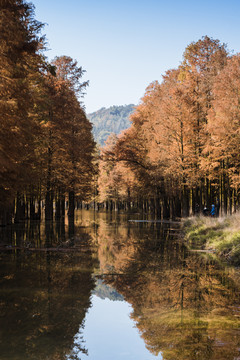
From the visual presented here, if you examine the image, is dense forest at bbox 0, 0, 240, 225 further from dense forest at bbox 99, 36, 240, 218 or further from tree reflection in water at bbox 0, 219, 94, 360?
tree reflection in water at bbox 0, 219, 94, 360

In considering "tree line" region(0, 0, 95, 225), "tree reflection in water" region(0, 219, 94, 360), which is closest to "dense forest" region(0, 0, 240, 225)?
"tree line" region(0, 0, 95, 225)

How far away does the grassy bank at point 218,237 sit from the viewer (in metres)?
13.5

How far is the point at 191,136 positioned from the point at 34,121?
14523 millimetres

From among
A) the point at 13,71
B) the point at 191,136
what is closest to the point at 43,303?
the point at 13,71

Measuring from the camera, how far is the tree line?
13.0 m

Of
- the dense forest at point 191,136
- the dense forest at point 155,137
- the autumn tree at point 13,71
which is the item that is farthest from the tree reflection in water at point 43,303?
the dense forest at point 191,136

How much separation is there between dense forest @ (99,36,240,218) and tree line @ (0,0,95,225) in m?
6.16

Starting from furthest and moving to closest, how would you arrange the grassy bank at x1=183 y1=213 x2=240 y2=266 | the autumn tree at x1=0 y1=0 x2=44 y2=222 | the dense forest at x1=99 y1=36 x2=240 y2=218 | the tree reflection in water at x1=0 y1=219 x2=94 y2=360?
the dense forest at x1=99 y1=36 x2=240 y2=218 → the grassy bank at x1=183 y1=213 x2=240 y2=266 → the autumn tree at x1=0 y1=0 x2=44 y2=222 → the tree reflection in water at x1=0 y1=219 x2=94 y2=360

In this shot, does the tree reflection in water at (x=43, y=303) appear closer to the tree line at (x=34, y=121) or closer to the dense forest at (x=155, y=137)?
the tree line at (x=34, y=121)

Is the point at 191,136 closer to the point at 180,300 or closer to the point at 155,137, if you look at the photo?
the point at 155,137

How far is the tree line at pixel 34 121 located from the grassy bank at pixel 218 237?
866 cm

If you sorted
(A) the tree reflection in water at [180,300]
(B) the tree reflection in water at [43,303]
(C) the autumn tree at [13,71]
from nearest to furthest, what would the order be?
(B) the tree reflection in water at [43,303] < (A) the tree reflection in water at [180,300] < (C) the autumn tree at [13,71]

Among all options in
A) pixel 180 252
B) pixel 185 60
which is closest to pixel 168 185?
pixel 185 60

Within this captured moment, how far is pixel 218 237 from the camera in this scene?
53.5 ft
